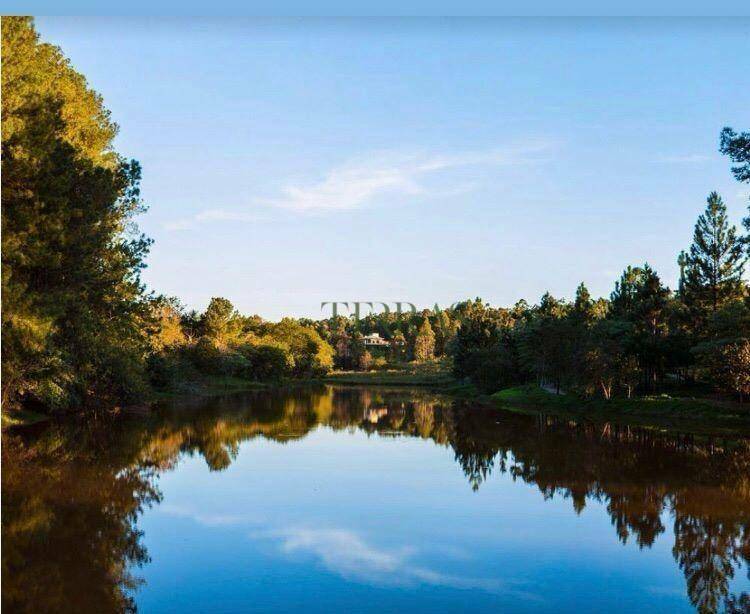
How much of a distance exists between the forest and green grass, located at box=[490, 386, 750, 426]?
144 centimetres

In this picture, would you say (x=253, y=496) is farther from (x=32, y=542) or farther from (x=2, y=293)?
(x=2, y=293)

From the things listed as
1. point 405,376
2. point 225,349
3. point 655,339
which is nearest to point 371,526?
point 655,339

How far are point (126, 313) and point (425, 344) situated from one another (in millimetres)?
100830

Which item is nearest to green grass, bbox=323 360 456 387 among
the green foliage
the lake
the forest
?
the forest

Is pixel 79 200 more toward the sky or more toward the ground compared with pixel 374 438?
more toward the sky

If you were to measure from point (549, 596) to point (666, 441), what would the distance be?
2119 cm

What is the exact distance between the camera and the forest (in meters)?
17.8

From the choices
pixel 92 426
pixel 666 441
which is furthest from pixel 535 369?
pixel 92 426

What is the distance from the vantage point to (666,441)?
29.2 metres

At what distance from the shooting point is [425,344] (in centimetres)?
12612

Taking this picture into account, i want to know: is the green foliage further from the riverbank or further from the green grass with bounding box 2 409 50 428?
the riverbank

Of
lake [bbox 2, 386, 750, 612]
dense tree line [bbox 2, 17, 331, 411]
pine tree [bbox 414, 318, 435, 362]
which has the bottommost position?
lake [bbox 2, 386, 750, 612]

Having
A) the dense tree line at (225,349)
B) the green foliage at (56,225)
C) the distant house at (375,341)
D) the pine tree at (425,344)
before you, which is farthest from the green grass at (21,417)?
the distant house at (375,341)

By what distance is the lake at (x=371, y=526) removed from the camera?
10.4m
